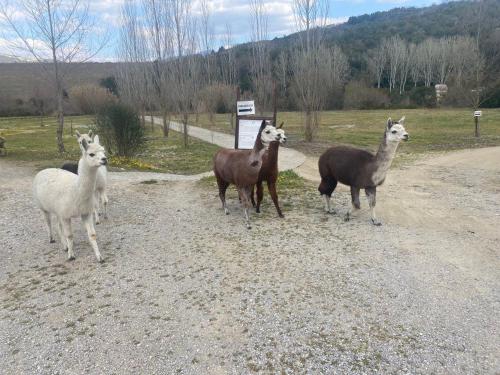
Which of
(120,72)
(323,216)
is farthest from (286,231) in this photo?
(120,72)

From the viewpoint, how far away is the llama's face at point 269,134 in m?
6.90

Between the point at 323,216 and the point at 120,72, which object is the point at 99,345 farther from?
the point at 120,72

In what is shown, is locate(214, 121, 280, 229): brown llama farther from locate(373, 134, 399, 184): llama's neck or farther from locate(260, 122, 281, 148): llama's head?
locate(373, 134, 399, 184): llama's neck

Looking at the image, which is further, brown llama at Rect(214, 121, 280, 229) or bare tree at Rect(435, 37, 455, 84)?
bare tree at Rect(435, 37, 455, 84)

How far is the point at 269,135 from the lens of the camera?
6938 mm

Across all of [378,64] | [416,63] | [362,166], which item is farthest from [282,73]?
[362,166]

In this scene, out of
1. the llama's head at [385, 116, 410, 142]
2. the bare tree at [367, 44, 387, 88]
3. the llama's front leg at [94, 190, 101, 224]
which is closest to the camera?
the llama's head at [385, 116, 410, 142]

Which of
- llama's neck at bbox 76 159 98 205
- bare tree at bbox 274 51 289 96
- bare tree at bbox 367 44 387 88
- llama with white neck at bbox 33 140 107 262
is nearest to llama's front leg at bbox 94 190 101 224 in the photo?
llama with white neck at bbox 33 140 107 262

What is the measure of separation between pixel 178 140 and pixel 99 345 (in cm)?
2146

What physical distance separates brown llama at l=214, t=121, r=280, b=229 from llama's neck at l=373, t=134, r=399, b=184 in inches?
79.7

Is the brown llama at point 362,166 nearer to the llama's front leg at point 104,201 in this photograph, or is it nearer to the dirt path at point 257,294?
the dirt path at point 257,294

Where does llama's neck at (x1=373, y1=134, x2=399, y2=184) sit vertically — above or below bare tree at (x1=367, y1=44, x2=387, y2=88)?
below

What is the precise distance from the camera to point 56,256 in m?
6.12

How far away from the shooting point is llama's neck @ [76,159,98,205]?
545 cm
